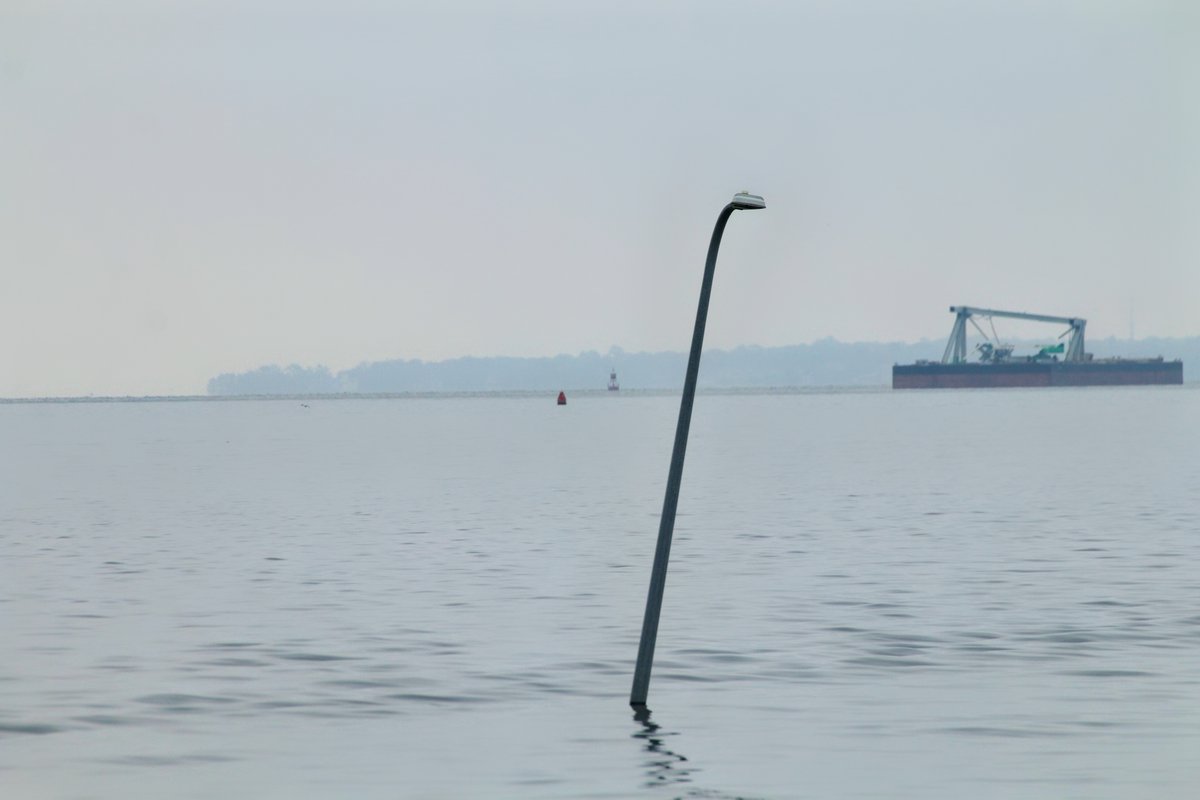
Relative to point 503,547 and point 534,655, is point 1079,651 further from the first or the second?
point 503,547

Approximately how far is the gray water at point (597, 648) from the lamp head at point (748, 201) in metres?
5.67

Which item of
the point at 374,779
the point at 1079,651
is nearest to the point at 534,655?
the point at 1079,651

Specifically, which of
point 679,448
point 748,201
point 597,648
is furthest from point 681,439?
point 597,648

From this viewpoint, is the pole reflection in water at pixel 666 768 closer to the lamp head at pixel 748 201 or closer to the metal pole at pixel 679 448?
the metal pole at pixel 679 448

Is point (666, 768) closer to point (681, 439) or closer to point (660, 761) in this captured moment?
point (660, 761)

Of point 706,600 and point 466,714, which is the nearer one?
point 466,714

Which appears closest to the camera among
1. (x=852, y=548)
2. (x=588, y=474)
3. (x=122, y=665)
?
(x=122, y=665)

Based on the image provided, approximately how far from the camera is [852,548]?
46.8 meters

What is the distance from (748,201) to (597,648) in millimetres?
10749

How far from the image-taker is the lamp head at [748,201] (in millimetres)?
20219

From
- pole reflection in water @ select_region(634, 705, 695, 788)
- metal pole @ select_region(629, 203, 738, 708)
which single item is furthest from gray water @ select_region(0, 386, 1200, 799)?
metal pole @ select_region(629, 203, 738, 708)

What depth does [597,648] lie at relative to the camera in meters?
29.1

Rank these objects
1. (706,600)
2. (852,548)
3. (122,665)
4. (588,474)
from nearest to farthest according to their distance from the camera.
A: (122,665), (706,600), (852,548), (588,474)

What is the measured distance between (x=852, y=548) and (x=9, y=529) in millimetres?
25908
